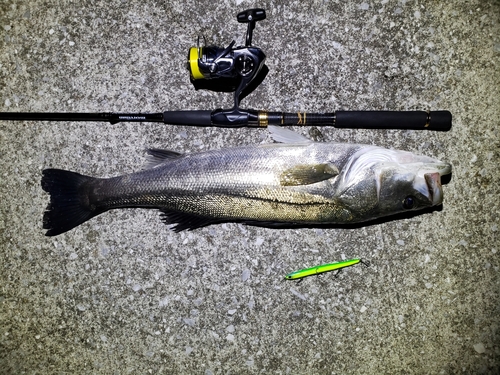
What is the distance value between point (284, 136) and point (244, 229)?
72 cm

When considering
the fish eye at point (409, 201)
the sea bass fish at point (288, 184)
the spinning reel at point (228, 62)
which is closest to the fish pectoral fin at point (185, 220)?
the sea bass fish at point (288, 184)

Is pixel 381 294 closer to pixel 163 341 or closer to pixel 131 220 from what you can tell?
pixel 163 341

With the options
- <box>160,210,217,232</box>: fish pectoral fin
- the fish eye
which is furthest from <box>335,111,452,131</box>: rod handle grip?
<box>160,210,217,232</box>: fish pectoral fin

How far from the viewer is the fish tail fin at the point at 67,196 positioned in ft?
7.77

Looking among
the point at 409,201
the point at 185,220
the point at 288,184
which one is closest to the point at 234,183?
the point at 288,184

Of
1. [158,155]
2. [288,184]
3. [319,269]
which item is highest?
[158,155]

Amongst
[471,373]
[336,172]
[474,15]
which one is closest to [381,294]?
[471,373]

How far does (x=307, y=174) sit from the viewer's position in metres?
2.13

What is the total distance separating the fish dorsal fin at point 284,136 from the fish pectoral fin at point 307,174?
0.20 m

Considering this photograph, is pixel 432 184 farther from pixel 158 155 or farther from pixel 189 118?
pixel 158 155

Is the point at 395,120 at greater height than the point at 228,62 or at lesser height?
lesser

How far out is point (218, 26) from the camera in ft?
8.02

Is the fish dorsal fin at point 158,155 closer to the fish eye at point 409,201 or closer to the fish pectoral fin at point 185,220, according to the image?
the fish pectoral fin at point 185,220

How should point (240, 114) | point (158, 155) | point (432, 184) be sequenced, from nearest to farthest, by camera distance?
point (432, 184) < point (240, 114) < point (158, 155)
